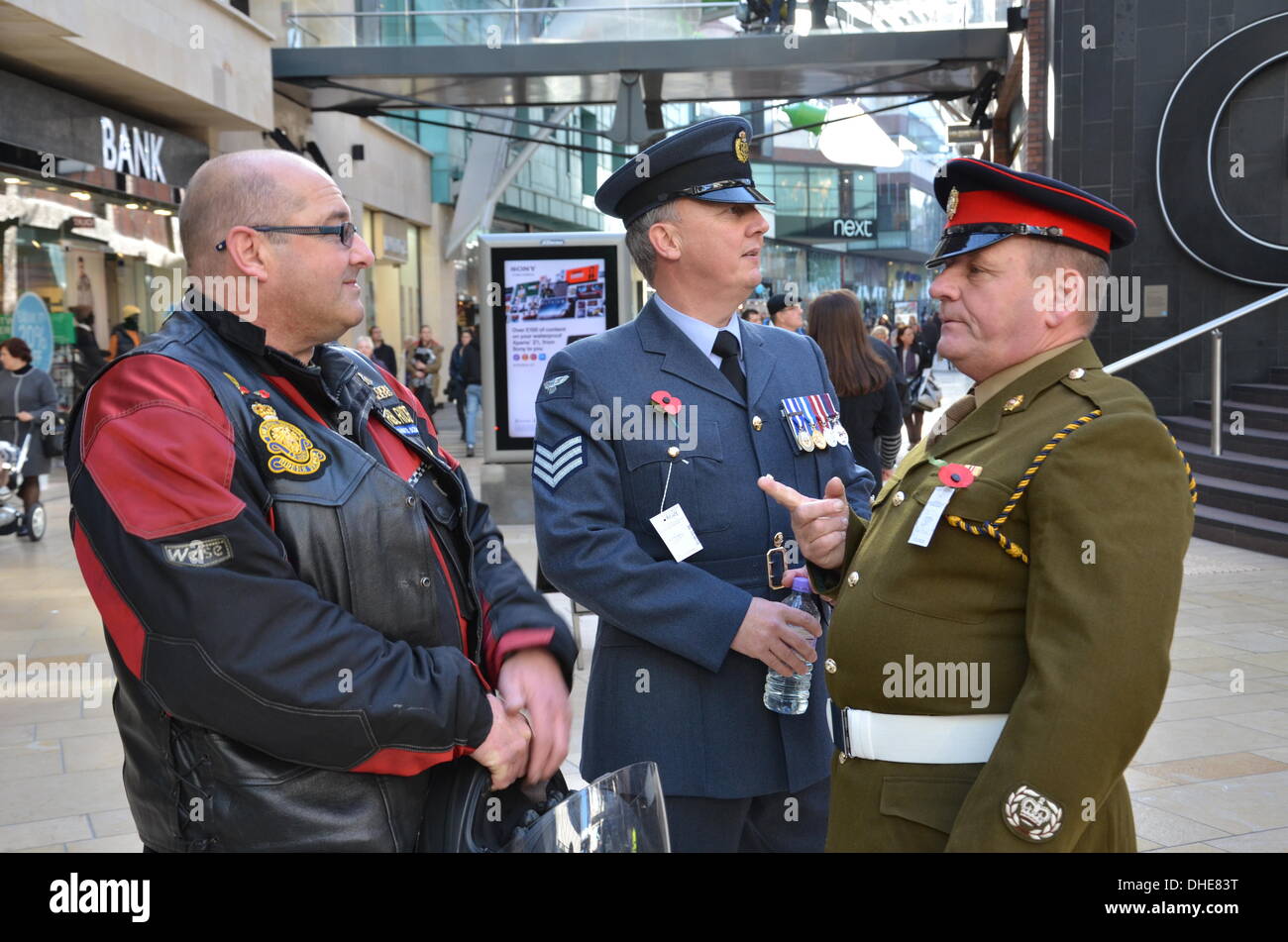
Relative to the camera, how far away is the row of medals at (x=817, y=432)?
111 inches

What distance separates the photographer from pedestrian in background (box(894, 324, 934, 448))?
15.1 m

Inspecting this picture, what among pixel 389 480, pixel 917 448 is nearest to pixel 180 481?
pixel 389 480

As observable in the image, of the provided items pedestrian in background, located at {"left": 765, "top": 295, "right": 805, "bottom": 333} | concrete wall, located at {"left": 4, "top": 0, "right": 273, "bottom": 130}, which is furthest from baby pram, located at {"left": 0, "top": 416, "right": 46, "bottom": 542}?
pedestrian in background, located at {"left": 765, "top": 295, "right": 805, "bottom": 333}

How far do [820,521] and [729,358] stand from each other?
0.69 metres

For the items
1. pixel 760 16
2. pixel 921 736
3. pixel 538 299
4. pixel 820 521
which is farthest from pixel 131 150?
pixel 921 736

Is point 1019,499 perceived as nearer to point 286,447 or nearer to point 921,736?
point 921,736

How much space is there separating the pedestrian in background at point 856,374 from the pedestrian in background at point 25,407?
24.3ft

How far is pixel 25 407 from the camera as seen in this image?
10.7 m

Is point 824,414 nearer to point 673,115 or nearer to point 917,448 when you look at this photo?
point 917,448

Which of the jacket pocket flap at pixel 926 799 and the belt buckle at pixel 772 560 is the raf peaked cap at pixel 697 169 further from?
the jacket pocket flap at pixel 926 799

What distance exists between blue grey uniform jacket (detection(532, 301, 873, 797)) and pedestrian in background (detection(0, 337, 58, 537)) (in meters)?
9.25

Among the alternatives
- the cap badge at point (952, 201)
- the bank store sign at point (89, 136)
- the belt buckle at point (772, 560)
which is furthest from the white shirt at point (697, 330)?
the bank store sign at point (89, 136)

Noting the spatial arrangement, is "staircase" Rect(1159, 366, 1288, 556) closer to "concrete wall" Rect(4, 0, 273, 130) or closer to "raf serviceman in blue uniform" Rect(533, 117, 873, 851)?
"raf serviceman in blue uniform" Rect(533, 117, 873, 851)
